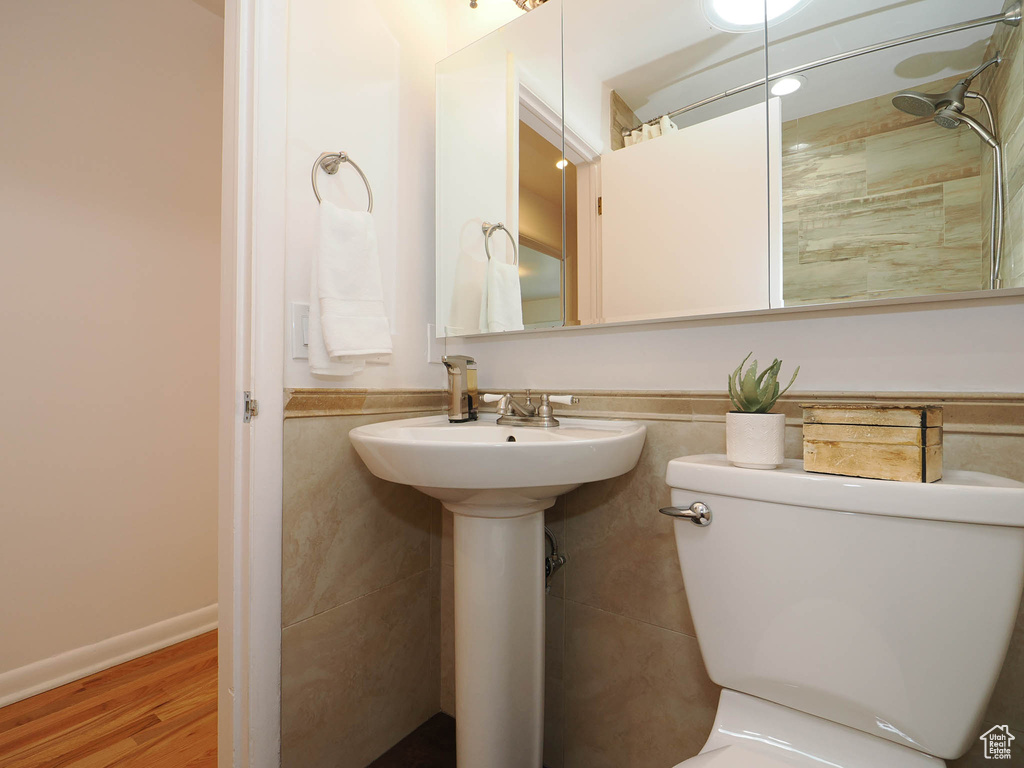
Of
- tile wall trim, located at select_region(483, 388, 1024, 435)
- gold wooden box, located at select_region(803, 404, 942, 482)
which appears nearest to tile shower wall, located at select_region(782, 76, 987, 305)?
tile wall trim, located at select_region(483, 388, 1024, 435)

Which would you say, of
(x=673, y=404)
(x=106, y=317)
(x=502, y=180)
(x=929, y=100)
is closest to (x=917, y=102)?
(x=929, y=100)

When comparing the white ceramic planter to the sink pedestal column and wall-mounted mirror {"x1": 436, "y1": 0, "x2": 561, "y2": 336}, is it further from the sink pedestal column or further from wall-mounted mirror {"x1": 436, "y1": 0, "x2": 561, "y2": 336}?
wall-mounted mirror {"x1": 436, "y1": 0, "x2": 561, "y2": 336}

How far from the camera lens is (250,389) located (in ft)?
3.22

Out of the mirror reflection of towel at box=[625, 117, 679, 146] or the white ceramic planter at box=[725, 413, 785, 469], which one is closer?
the white ceramic planter at box=[725, 413, 785, 469]

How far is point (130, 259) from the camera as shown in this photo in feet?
5.82

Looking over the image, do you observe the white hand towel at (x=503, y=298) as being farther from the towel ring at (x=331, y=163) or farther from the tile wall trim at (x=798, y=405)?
the towel ring at (x=331, y=163)

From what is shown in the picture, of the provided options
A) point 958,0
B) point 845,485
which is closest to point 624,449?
point 845,485

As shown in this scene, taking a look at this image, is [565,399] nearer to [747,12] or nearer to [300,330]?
[300,330]

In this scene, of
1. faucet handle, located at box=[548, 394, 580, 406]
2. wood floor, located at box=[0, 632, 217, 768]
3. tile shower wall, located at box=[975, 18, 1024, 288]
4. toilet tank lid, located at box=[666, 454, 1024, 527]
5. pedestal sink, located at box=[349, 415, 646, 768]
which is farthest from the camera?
wood floor, located at box=[0, 632, 217, 768]

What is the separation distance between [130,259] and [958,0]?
2334mm

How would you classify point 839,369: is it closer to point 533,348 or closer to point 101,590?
point 533,348

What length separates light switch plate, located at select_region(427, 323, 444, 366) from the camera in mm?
1433

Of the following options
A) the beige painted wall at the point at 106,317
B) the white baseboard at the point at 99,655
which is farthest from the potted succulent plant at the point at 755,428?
the white baseboard at the point at 99,655

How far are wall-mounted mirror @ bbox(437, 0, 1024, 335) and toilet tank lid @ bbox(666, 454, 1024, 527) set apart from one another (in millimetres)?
359
